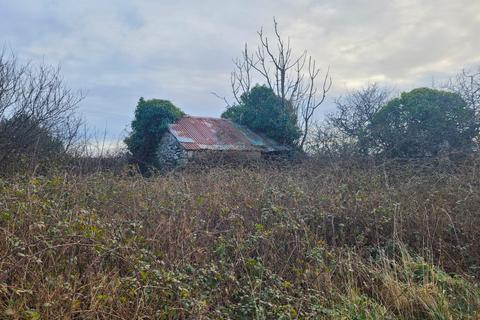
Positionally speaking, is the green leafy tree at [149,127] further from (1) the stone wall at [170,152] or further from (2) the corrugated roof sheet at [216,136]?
(2) the corrugated roof sheet at [216,136]

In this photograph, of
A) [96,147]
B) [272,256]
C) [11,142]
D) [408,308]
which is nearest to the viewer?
[408,308]

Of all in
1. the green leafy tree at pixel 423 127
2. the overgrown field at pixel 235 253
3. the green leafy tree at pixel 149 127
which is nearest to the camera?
the overgrown field at pixel 235 253

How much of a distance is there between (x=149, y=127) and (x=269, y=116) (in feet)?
21.1

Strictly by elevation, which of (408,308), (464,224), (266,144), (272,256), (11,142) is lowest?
(408,308)

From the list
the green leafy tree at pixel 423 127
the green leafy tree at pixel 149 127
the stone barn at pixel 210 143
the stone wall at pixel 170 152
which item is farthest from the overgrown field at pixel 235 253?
the green leafy tree at pixel 149 127

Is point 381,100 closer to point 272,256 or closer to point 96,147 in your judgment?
point 96,147

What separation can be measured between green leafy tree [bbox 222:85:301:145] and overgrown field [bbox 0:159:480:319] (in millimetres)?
13360

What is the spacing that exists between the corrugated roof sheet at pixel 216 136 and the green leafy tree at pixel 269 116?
1.70ft

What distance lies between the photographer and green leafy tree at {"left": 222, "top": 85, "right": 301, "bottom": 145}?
19734 millimetres

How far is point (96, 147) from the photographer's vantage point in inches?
385

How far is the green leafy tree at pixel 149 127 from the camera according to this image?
57.4 ft

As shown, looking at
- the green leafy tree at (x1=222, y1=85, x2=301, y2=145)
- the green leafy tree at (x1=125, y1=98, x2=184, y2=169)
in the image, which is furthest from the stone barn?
the green leafy tree at (x1=222, y1=85, x2=301, y2=145)

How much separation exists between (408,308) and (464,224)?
2109 mm

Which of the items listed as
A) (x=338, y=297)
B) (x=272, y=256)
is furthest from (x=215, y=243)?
(x=338, y=297)
